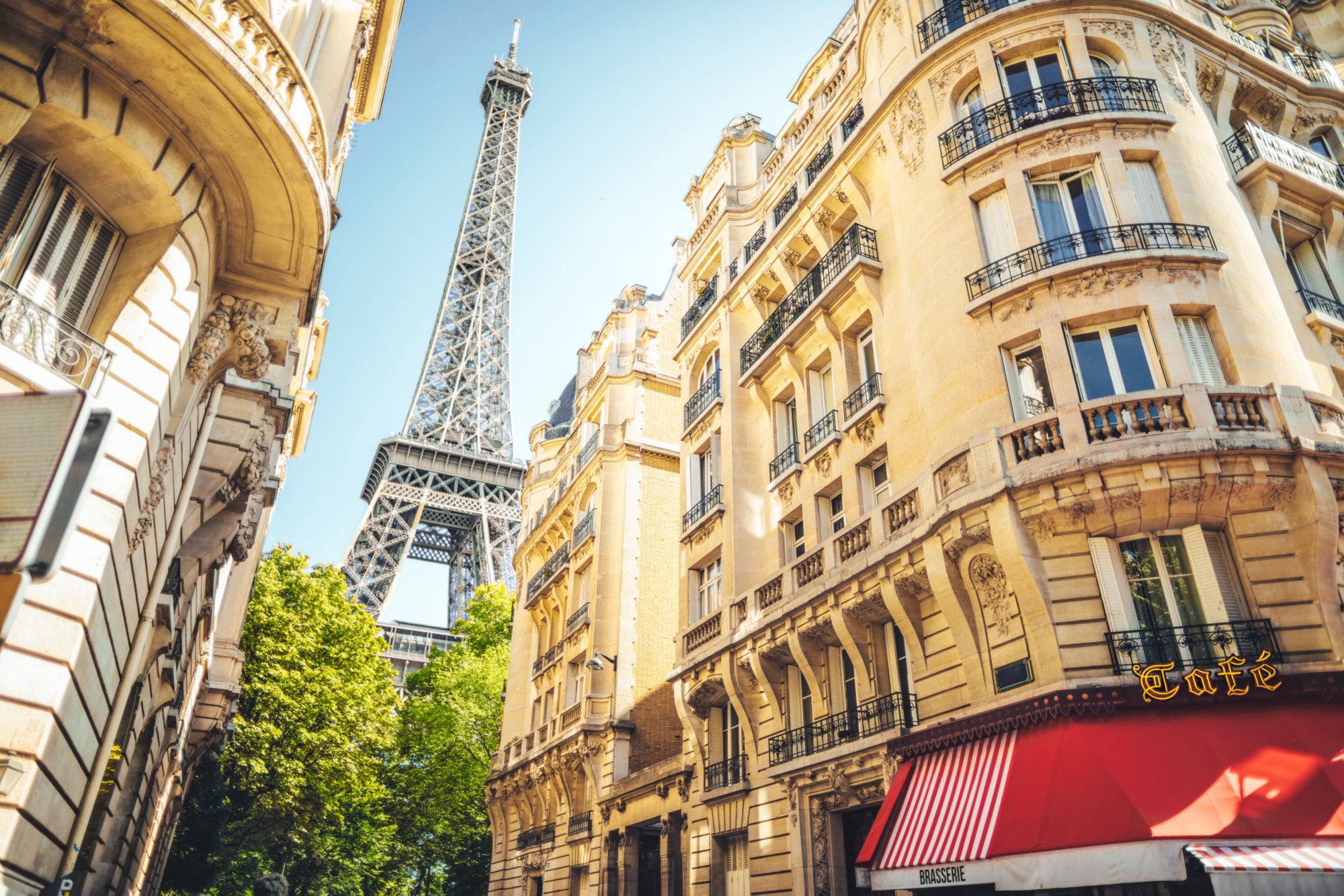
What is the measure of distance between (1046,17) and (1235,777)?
13744 millimetres

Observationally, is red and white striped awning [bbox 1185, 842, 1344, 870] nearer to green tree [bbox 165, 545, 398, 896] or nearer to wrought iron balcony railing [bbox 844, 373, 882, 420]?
wrought iron balcony railing [bbox 844, 373, 882, 420]

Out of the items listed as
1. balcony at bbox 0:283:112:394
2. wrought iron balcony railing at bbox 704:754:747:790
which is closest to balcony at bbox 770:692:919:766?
wrought iron balcony railing at bbox 704:754:747:790

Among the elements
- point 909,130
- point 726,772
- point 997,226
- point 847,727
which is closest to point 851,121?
point 909,130

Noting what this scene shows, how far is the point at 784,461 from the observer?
2055cm

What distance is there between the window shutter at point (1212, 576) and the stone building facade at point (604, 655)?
1280 cm

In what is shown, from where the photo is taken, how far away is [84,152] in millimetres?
8594

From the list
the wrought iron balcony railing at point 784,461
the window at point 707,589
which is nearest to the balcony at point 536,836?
the window at point 707,589

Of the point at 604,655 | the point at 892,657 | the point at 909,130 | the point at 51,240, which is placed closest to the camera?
the point at 51,240

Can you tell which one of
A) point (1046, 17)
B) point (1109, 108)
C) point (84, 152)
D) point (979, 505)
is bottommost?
point (979, 505)

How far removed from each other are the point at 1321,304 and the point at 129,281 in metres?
18.4

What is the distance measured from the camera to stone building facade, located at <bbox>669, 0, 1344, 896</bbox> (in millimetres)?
12250

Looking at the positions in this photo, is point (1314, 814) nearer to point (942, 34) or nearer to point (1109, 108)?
point (1109, 108)

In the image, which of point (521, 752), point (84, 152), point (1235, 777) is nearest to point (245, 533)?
point (84, 152)

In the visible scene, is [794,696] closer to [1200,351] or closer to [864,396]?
[864,396]
